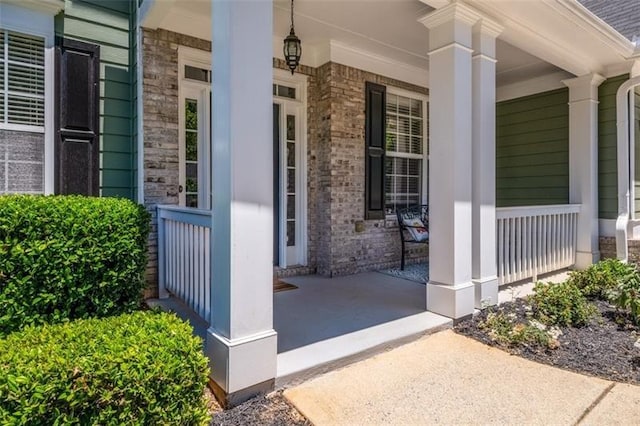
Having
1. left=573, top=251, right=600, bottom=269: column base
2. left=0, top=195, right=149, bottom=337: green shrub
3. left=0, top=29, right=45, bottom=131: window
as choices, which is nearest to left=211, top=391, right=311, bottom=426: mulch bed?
left=0, top=195, right=149, bottom=337: green shrub

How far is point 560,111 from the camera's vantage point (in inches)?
221

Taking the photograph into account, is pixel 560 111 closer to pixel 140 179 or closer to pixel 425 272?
pixel 425 272

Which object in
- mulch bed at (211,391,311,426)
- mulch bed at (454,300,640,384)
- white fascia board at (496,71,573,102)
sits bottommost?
mulch bed at (211,391,311,426)

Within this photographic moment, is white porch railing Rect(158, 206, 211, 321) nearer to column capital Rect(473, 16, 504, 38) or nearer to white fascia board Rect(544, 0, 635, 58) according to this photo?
column capital Rect(473, 16, 504, 38)

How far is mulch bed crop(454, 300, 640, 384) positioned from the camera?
2562mm

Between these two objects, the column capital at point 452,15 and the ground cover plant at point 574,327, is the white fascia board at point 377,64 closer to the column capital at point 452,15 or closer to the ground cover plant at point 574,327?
the column capital at point 452,15

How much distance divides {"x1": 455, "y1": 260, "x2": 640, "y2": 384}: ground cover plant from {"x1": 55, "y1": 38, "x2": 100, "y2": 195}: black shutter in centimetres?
341

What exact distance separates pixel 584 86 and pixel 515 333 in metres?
3.94

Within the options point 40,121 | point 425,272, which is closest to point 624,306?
point 425,272

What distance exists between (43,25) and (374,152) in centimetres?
361

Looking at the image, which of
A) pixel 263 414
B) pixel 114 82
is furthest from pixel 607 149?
pixel 114 82

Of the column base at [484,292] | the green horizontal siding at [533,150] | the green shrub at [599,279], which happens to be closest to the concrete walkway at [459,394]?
the column base at [484,292]

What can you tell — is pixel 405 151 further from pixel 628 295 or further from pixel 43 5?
pixel 43 5

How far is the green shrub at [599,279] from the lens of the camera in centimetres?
405
